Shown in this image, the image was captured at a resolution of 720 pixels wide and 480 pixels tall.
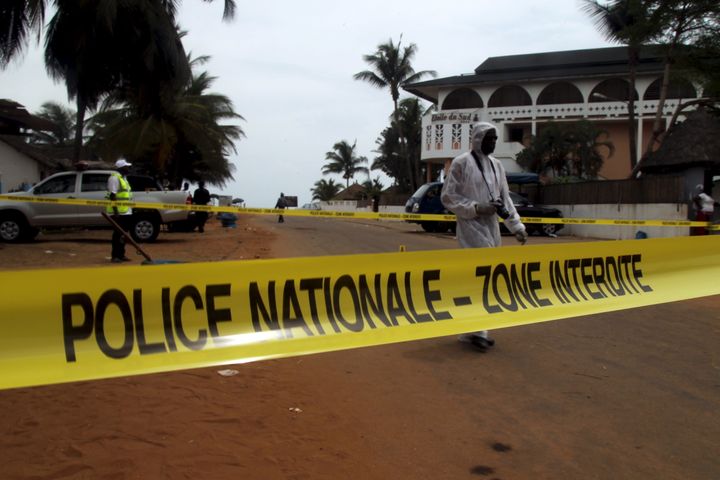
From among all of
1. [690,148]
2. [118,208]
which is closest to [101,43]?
[118,208]

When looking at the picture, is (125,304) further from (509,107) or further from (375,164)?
(375,164)

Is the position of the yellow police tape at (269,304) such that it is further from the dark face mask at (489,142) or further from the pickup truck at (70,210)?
the pickup truck at (70,210)

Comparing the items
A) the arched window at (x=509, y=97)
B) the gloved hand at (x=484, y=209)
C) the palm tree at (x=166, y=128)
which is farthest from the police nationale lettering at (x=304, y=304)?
the arched window at (x=509, y=97)

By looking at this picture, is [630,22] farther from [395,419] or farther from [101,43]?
[395,419]

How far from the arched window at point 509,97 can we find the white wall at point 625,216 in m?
16.2

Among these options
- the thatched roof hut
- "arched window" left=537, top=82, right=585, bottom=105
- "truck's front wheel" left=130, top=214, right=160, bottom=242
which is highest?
"arched window" left=537, top=82, right=585, bottom=105

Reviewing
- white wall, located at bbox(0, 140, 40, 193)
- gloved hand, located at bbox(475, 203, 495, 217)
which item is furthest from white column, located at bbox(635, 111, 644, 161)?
white wall, located at bbox(0, 140, 40, 193)

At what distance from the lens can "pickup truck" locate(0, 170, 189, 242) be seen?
43.3ft

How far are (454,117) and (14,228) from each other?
27.4 m

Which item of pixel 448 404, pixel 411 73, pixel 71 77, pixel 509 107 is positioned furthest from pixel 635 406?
pixel 411 73

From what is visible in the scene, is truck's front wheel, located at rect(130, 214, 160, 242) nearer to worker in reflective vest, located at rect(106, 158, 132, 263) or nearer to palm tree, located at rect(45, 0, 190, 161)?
worker in reflective vest, located at rect(106, 158, 132, 263)

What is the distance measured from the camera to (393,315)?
3.22 metres

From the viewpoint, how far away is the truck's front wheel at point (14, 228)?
13148 millimetres

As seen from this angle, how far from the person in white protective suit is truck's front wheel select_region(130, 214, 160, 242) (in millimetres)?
11059
